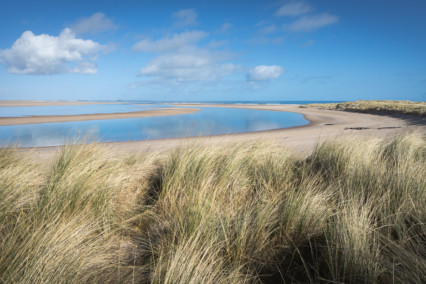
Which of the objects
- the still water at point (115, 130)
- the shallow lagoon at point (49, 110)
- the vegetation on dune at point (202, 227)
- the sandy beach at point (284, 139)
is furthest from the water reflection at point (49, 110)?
the vegetation on dune at point (202, 227)

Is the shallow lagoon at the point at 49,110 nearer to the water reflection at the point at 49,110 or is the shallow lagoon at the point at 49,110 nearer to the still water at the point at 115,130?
the water reflection at the point at 49,110

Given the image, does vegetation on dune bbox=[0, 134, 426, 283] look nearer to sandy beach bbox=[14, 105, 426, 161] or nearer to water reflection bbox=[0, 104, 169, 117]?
sandy beach bbox=[14, 105, 426, 161]

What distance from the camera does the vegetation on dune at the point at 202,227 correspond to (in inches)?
70.4

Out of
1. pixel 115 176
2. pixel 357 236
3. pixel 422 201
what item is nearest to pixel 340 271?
pixel 357 236

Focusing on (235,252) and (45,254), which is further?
(235,252)

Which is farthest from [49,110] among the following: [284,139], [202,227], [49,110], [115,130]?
[202,227]

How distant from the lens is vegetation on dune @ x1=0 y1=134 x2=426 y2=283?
1.79 meters

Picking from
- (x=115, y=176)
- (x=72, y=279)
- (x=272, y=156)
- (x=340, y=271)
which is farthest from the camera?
(x=272, y=156)

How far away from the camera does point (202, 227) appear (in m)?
2.22

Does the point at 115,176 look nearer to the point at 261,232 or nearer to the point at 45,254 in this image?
the point at 45,254

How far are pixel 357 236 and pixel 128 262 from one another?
82.5 inches

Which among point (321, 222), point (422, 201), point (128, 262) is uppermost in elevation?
point (422, 201)

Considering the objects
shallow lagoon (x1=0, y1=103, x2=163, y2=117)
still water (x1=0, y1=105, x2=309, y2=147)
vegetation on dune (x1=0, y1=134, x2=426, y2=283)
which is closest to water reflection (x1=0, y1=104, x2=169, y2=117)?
shallow lagoon (x1=0, y1=103, x2=163, y2=117)

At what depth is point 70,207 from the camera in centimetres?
267
